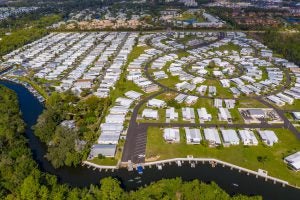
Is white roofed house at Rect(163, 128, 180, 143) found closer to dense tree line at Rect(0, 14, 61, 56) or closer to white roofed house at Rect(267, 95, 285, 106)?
white roofed house at Rect(267, 95, 285, 106)

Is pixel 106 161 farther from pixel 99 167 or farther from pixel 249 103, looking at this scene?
pixel 249 103

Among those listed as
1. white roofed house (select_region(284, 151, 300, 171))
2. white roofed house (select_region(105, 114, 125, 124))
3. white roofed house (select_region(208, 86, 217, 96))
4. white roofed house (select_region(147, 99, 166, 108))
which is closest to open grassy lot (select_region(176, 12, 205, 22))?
white roofed house (select_region(208, 86, 217, 96))

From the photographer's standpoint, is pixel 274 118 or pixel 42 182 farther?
pixel 274 118

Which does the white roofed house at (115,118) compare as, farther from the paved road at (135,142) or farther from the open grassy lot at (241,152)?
the open grassy lot at (241,152)

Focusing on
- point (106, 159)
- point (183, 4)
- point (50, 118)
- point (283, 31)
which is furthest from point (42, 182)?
point (183, 4)

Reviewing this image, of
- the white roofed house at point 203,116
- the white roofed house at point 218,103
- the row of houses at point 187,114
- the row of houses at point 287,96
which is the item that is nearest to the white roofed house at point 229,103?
the white roofed house at point 218,103

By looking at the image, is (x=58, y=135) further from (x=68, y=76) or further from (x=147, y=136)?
(x=68, y=76)
